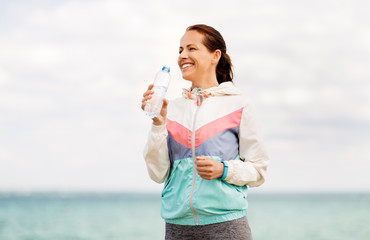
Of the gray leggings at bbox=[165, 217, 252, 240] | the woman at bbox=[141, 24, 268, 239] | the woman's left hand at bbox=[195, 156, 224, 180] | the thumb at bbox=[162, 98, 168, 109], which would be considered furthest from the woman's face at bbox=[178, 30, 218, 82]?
the gray leggings at bbox=[165, 217, 252, 240]

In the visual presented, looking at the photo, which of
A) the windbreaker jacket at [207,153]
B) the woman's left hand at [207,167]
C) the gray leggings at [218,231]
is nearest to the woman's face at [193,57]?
the windbreaker jacket at [207,153]

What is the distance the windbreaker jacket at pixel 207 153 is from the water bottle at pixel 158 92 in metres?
0.10

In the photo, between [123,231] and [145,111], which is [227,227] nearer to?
[145,111]

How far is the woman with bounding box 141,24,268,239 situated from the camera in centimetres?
249

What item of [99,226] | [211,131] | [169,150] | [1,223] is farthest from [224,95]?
[1,223]

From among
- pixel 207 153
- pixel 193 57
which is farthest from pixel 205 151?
pixel 193 57

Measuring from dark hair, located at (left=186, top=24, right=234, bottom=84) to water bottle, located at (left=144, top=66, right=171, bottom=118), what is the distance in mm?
320

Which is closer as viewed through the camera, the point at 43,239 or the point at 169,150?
the point at 169,150

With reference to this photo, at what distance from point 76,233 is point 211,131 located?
65.9ft

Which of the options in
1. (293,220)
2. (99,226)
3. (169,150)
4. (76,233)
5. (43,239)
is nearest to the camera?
(169,150)

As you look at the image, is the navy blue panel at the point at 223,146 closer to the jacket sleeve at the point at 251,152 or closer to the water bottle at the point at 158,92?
the jacket sleeve at the point at 251,152

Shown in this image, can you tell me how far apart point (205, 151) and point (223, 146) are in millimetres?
110

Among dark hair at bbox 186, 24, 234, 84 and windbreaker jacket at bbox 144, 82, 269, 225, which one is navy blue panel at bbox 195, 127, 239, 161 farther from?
dark hair at bbox 186, 24, 234, 84

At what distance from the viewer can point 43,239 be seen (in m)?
19.7
